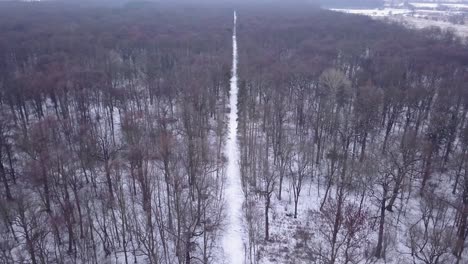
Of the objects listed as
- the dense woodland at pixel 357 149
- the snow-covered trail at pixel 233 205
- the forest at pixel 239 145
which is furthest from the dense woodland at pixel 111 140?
the dense woodland at pixel 357 149

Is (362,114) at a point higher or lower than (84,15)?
lower

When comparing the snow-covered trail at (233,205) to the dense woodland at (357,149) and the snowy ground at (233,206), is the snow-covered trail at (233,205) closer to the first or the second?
the snowy ground at (233,206)

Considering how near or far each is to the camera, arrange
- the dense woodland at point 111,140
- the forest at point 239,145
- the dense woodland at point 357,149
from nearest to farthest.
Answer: the dense woodland at point 111,140, the forest at point 239,145, the dense woodland at point 357,149

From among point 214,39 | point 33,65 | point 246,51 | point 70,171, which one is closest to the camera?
point 70,171

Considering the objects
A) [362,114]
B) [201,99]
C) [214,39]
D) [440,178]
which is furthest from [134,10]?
[440,178]

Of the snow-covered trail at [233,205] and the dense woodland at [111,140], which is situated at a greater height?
A: the dense woodland at [111,140]

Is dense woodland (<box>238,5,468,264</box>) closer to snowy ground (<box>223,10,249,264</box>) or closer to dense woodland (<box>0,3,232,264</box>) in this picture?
snowy ground (<box>223,10,249,264</box>)

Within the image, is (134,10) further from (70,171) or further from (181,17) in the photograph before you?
(70,171)
